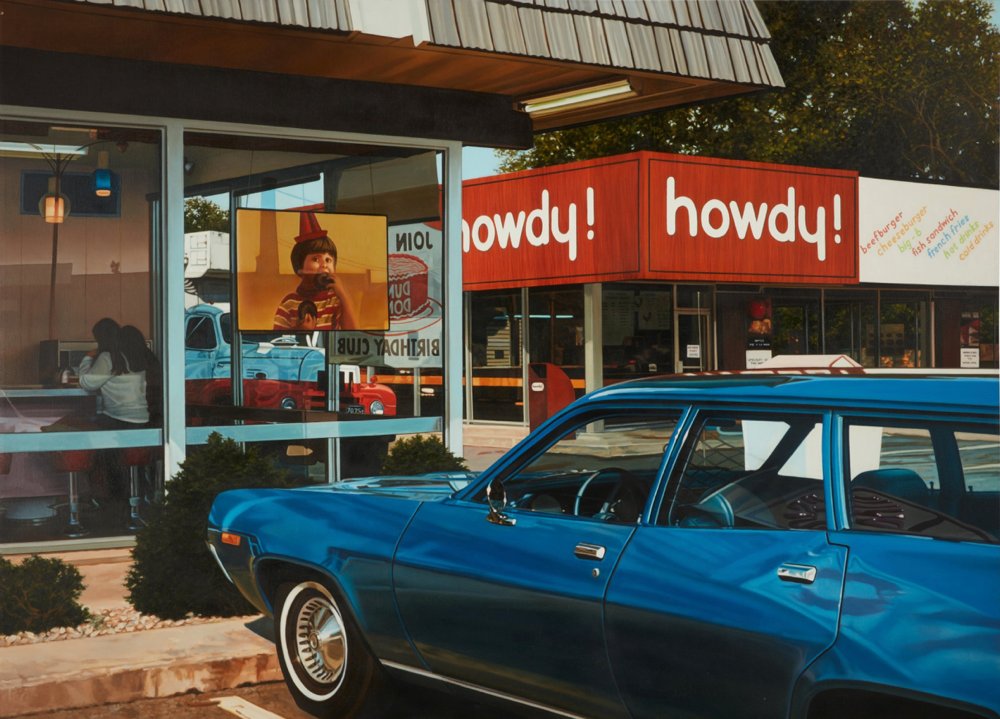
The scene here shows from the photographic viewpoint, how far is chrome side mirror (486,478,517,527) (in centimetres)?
434

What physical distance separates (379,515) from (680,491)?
4.68 feet

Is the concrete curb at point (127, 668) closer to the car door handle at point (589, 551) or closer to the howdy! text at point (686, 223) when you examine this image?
the car door handle at point (589, 551)

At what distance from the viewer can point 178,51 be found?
8.52 m

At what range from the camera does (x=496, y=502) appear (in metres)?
4.39

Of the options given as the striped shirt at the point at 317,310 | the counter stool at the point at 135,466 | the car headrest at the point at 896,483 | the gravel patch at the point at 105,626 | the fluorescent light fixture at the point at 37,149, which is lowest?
the gravel patch at the point at 105,626

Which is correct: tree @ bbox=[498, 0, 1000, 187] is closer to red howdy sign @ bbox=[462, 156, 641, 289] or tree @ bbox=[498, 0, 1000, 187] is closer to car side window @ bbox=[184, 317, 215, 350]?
red howdy sign @ bbox=[462, 156, 641, 289]

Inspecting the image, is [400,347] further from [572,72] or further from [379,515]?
[379,515]

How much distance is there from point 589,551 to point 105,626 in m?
3.72

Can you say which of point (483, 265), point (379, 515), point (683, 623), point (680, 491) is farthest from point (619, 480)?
point (483, 265)

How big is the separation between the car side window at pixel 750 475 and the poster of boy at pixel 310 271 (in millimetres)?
6417

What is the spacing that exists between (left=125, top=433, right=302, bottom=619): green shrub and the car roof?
345 cm

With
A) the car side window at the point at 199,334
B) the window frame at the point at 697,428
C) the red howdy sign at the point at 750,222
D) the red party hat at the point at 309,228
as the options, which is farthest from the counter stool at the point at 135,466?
the red howdy sign at the point at 750,222

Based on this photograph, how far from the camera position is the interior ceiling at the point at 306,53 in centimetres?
761

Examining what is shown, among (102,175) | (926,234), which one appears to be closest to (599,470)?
(102,175)
